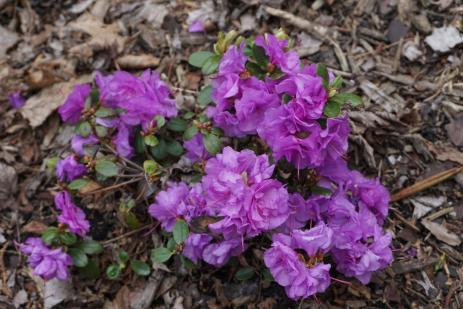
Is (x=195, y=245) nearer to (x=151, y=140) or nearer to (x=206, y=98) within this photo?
(x=151, y=140)

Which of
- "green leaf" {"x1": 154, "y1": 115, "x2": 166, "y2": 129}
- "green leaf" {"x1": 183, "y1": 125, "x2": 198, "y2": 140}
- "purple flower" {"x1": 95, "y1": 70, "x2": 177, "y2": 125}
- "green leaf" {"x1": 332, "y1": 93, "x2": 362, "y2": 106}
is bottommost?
"green leaf" {"x1": 183, "y1": 125, "x2": 198, "y2": 140}

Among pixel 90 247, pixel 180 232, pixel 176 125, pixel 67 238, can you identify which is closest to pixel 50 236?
pixel 67 238

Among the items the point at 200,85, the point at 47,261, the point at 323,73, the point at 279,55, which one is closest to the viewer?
the point at 323,73

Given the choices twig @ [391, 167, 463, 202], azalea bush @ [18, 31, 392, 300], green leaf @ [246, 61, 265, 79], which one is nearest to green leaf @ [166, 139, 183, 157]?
azalea bush @ [18, 31, 392, 300]

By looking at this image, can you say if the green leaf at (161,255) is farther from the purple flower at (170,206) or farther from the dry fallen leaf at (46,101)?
the dry fallen leaf at (46,101)

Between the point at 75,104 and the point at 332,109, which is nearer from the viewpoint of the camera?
the point at 332,109

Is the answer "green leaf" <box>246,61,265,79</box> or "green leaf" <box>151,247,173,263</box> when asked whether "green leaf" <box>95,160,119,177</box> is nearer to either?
"green leaf" <box>151,247,173,263</box>
